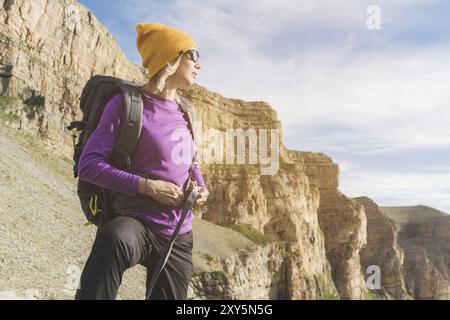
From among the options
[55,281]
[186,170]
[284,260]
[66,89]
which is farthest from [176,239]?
[284,260]

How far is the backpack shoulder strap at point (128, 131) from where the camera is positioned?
3178mm

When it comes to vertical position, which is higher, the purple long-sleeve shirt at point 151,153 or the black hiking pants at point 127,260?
the purple long-sleeve shirt at point 151,153

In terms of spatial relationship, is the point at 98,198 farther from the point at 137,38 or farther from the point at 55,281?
the point at 55,281

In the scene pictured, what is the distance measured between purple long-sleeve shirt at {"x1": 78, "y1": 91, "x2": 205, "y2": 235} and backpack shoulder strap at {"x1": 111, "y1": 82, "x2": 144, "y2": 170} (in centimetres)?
4

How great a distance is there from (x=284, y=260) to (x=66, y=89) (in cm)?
3764

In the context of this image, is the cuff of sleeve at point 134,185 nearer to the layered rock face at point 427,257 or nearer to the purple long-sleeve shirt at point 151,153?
the purple long-sleeve shirt at point 151,153

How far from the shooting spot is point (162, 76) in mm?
3535

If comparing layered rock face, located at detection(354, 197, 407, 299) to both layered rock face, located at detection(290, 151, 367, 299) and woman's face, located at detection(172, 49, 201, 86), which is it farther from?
woman's face, located at detection(172, 49, 201, 86)

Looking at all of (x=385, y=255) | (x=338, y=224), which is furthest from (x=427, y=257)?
(x=338, y=224)

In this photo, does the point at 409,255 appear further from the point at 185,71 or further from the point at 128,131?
the point at 128,131

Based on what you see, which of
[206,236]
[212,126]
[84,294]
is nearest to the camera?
[84,294]

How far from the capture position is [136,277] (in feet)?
88.6

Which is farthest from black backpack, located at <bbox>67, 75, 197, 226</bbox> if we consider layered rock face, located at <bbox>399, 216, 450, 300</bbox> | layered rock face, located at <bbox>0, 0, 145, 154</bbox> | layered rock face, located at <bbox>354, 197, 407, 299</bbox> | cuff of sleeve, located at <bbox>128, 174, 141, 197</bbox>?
layered rock face, located at <bbox>399, 216, 450, 300</bbox>

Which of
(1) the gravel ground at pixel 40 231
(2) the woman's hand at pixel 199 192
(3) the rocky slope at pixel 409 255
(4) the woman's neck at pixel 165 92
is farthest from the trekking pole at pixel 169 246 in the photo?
(3) the rocky slope at pixel 409 255
